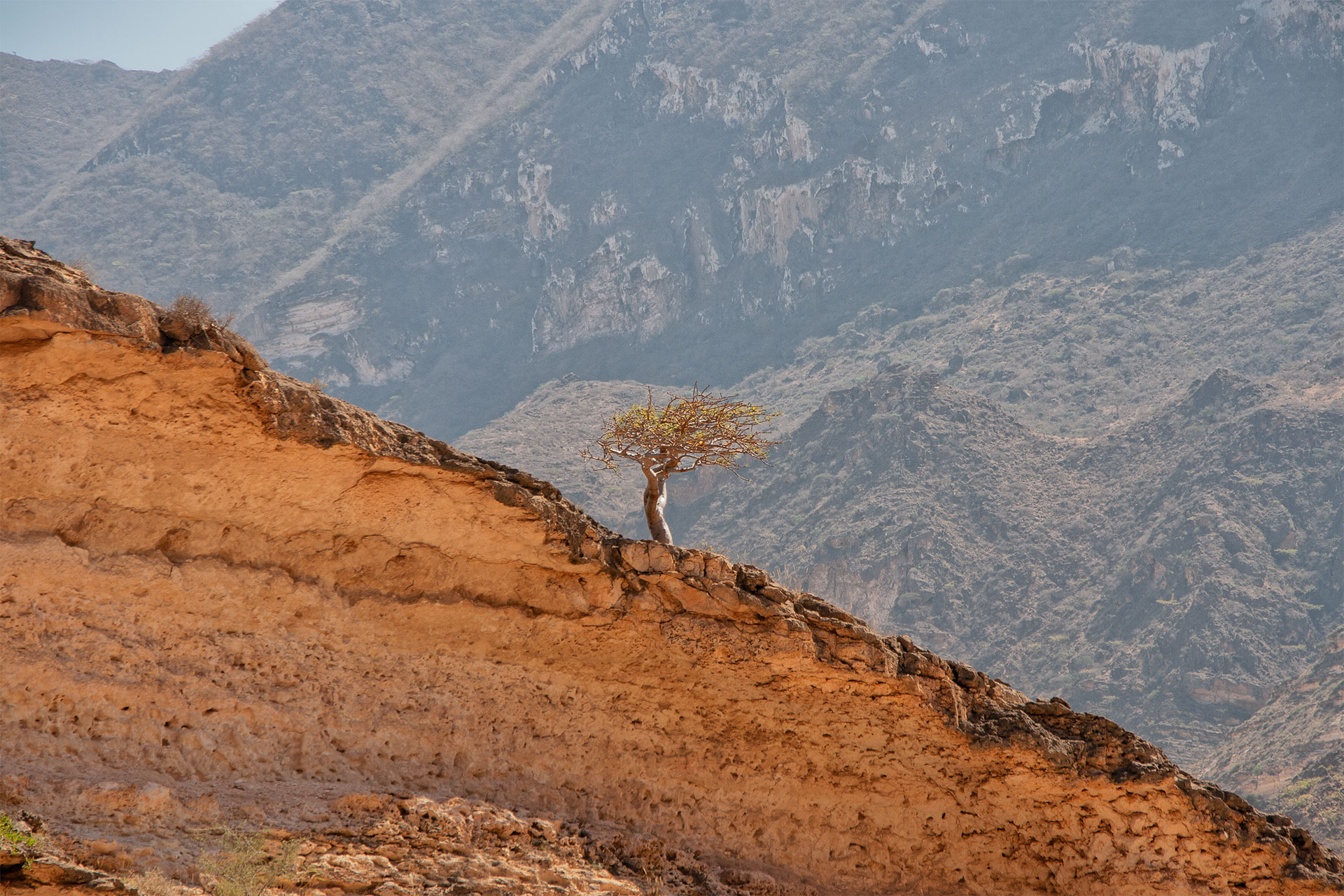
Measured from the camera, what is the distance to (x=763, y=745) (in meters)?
9.70

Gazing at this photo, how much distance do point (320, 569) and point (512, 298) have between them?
348 ft

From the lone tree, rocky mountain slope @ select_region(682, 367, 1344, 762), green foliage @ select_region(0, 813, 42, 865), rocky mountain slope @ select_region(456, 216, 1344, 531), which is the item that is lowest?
green foliage @ select_region(0, 813, 42, 865)

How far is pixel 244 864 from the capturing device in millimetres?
6426

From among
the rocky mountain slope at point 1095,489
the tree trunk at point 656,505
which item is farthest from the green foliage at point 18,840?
the rocky mountain slope at point 1095,489

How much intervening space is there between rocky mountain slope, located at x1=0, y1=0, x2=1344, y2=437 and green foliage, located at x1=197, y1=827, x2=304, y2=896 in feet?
274

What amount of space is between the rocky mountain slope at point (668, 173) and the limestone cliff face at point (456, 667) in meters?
78.5

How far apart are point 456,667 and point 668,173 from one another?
356 ft

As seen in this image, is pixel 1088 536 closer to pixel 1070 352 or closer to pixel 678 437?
pixel 1070 352

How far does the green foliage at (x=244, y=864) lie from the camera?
6.22 m

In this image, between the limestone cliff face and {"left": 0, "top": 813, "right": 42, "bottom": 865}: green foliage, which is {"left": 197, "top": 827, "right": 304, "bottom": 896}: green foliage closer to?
the limestone cliff face

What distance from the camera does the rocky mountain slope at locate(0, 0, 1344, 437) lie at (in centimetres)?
9219

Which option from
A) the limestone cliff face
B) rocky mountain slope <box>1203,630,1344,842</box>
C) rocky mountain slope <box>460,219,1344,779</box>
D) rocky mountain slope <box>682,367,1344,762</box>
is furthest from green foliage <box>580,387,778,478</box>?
rocky mountain slope <box>682,367,1344,762</box>

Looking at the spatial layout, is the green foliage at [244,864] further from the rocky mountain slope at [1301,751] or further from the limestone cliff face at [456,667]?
the rocky mountain slope at [1301,751]

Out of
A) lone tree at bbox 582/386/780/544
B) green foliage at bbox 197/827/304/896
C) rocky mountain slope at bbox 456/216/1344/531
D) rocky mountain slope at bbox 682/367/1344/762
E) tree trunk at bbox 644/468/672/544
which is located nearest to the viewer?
green foliage at bbox 197/827/304/896
